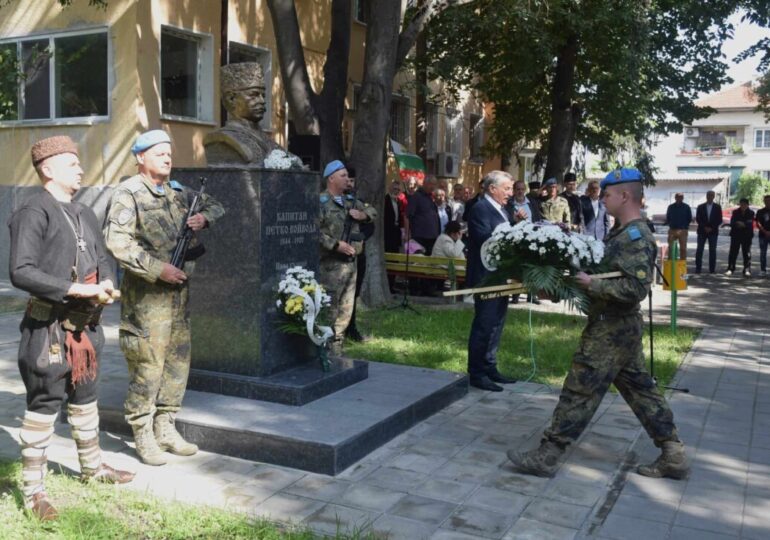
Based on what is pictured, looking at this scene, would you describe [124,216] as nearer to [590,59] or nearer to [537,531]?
[537,531]

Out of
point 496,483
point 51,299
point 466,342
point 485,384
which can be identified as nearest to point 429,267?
point 466,342

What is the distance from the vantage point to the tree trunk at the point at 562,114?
19109 millimetres

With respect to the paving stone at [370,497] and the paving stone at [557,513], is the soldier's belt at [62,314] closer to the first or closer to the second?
the paving stone at [370,497]

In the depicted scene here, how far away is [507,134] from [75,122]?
42.7ft

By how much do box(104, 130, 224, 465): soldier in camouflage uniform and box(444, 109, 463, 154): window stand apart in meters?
19.7

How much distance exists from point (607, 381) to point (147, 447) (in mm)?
2977

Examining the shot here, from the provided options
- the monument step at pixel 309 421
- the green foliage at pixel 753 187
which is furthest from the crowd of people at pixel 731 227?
the green foliage at pixel 753 187

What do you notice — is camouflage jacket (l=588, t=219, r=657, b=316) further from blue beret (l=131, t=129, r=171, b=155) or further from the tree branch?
the tree branch

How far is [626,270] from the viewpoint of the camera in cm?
505

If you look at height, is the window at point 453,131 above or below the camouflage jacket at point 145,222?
above

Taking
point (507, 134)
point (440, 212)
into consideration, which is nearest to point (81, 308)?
point (440, 212)

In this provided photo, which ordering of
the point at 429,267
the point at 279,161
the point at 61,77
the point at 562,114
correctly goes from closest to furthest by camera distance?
the point at 279,161 < the point at 429,267 < the point at 61,77 < the point at 562,114

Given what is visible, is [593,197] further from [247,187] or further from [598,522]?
[598,522]

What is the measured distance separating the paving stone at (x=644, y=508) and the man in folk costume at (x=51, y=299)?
3.11 meters
